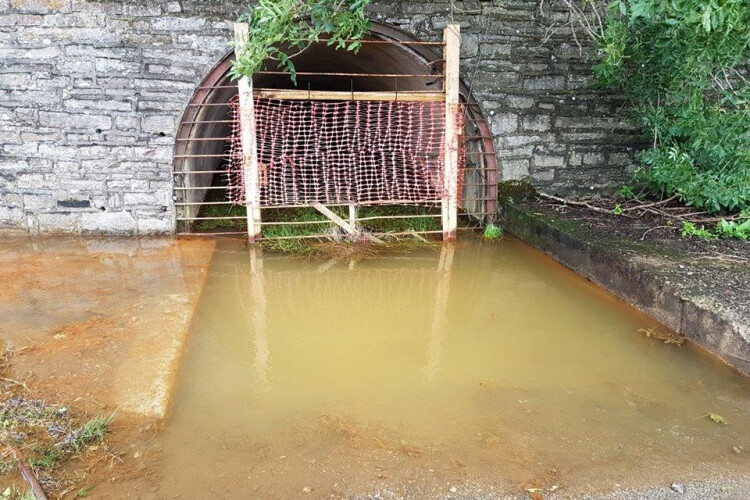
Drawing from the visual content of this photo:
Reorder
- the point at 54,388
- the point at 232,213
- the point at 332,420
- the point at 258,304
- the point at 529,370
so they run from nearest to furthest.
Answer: the point at 332,420 → the point at 54,388 → the point at 529,370 → the point at 258,304 → the point at 232,213

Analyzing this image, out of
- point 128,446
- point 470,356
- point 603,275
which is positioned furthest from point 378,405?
point 603,275

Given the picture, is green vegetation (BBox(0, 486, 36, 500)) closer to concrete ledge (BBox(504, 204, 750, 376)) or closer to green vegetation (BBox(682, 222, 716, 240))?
concrete ledge (BBox(504, 204, 750, 376))

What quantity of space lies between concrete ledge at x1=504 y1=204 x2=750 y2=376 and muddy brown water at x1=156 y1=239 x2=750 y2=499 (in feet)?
0.40

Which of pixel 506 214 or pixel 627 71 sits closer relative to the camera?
pixel 627 71

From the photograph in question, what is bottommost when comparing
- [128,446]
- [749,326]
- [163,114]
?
[128,446]

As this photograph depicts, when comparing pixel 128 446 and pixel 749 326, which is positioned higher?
pixel 749 326

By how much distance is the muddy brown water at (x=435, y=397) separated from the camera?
7.47ft

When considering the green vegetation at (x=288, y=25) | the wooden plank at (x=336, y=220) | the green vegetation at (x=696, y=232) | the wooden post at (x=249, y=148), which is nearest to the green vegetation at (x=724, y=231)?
the green vegetation at (x=696, y=232)

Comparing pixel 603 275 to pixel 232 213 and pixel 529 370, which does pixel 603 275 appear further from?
pixel 232 213

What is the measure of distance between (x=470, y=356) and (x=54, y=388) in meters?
2.19

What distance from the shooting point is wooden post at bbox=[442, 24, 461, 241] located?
5.60m

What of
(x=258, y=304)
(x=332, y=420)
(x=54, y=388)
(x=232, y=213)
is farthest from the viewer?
(x=232, y=213)

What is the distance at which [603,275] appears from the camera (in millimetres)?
4312

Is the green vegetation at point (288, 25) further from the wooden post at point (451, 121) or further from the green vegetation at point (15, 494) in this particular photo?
the green vegetation at point (15, 494)
